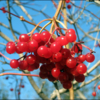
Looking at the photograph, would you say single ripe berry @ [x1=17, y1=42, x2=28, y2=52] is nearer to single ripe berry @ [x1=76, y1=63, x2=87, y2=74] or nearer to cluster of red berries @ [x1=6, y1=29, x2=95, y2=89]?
cluster of red berries @ [x1=6, y1=29, x2=95, y2=89]

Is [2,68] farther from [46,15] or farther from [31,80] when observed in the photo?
[46,15]

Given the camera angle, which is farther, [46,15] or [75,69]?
[46,15]

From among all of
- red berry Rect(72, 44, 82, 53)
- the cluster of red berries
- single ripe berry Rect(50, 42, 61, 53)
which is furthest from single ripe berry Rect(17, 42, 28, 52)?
red berry Rect(72, 44, 82, 53)

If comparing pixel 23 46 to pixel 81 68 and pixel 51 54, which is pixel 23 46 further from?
pixel 81 68

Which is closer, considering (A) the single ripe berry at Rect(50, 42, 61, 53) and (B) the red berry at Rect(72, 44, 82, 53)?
(A) the single ripe berry at Rect(50, 42, 61, 53)

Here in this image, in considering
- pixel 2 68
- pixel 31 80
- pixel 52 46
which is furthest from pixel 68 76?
pixel 2 68

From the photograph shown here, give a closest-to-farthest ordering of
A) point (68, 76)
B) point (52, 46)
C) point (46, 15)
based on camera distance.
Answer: point (52, 46) < point (68, 76) < point (46, 15)

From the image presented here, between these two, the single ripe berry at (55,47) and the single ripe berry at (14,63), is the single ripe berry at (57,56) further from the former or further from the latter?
the single ripe berry at (14,63)

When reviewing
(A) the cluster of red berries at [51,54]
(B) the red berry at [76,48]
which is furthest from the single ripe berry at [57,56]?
(B) the red berry at [76,48]

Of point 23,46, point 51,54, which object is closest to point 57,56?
point 51,54
